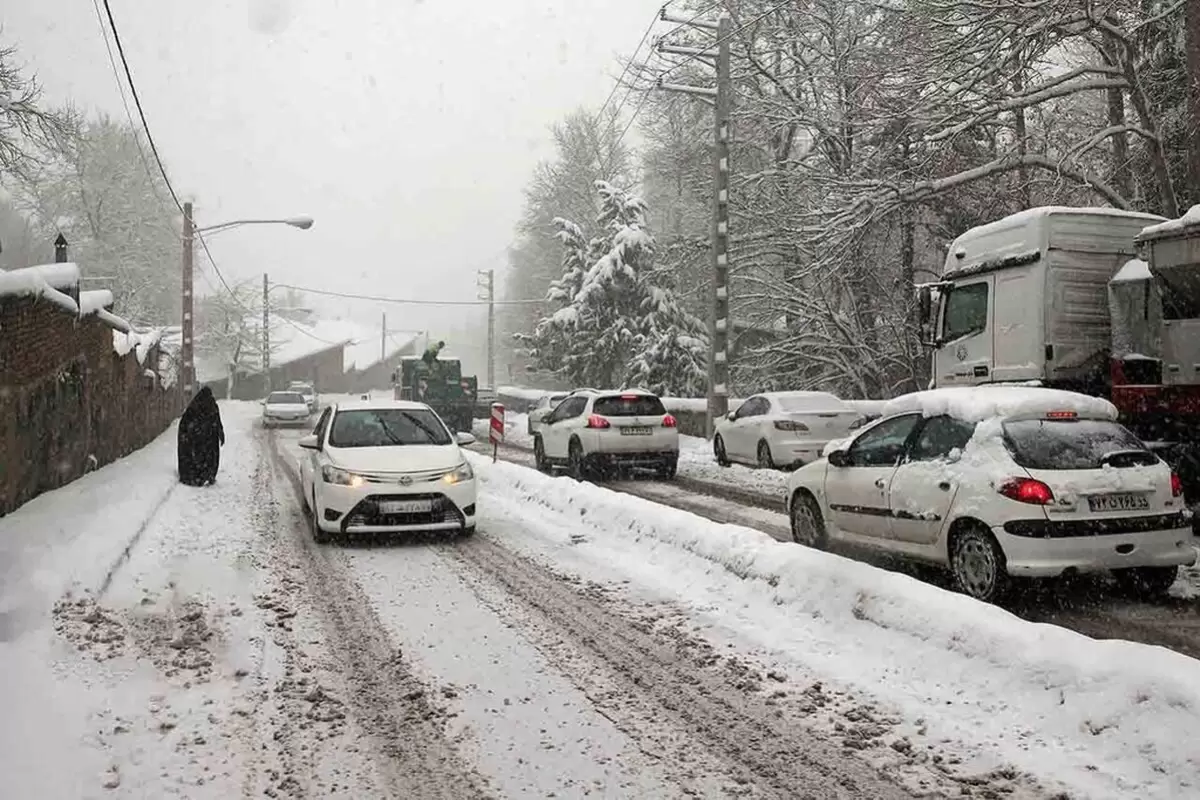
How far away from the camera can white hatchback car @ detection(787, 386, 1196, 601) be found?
21.4 ft

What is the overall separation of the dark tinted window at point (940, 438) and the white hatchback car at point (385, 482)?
4645 millimetres

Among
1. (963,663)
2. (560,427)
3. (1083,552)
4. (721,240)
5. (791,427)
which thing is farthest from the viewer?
(721,240)

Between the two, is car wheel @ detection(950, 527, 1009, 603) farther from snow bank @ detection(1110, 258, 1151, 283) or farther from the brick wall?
the brick wall

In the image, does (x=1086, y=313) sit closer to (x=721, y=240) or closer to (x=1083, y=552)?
(x=1083, y=552)


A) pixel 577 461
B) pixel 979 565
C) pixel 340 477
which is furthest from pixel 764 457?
pixel 979 565

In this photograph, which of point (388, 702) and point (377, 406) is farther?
point (377, 406)

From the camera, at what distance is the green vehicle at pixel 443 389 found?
29516 millimetres

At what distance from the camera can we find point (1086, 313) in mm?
10688

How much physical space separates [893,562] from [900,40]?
12510 millimetres

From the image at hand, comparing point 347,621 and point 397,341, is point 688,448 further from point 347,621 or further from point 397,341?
point 397,341

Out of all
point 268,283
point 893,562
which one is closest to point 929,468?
point 893,562

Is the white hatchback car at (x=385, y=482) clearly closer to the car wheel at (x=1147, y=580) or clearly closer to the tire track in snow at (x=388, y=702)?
the tire track in snow at (x=388, y=702)

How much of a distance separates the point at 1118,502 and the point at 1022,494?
2.35 feet

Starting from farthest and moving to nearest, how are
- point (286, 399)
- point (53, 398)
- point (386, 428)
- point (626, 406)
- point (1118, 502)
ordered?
point (286, 399)
point (626, 406)
point (53, 398)
point (386, 428)
point (1118, 502)
